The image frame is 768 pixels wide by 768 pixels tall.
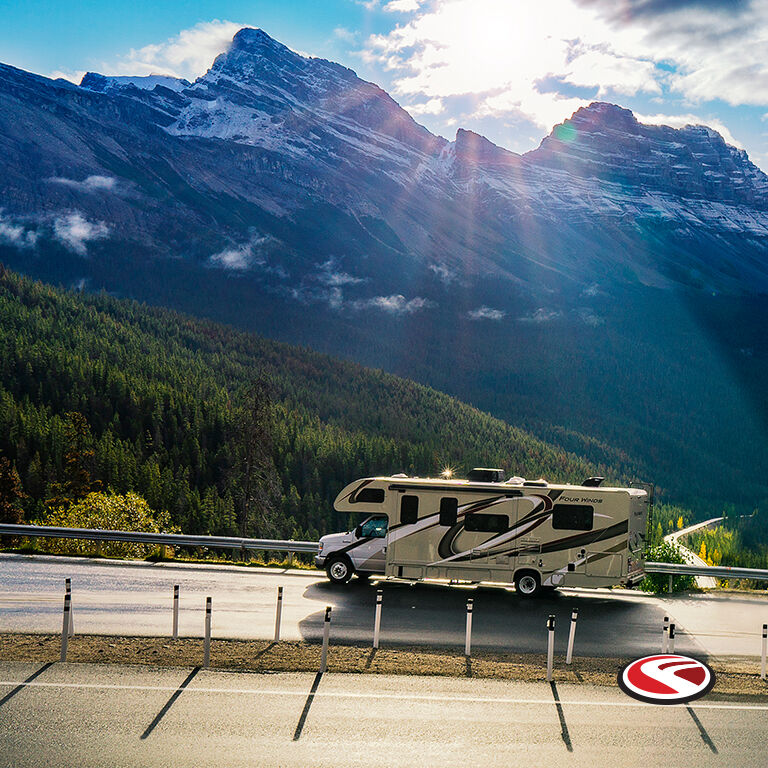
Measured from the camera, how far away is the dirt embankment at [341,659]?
51.0 ft

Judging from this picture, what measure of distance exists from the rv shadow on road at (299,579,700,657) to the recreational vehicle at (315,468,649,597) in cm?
82

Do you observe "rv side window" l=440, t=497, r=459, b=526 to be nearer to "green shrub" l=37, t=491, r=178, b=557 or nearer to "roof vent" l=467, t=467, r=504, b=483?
"roof vent" l=467, t=467, r=504, b=483

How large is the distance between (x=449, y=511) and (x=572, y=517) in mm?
3552

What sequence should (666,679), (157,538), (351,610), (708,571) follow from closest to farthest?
(666,679) → (351,610) → (708,571) → (157,538)

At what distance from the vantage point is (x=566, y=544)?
930 inches

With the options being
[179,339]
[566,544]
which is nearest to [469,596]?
[566,544]

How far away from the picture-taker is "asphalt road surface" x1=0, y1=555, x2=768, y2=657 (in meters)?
19.0

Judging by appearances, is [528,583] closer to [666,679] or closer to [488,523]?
[488,523]

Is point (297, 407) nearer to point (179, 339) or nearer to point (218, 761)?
point (179, 339)

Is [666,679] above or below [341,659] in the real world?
below

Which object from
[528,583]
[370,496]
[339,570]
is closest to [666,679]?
[528,583]

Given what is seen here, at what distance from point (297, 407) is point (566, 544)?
453ft

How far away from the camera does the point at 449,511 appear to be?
24125mm

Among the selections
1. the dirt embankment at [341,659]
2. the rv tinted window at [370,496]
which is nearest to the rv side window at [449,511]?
the rv tinted window at [370,496]
